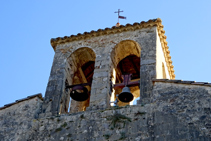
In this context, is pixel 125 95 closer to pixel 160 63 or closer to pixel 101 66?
pixel 101 66

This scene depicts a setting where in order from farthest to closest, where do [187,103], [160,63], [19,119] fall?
1. [160,63]
2. [19,119]
3. [187,103]

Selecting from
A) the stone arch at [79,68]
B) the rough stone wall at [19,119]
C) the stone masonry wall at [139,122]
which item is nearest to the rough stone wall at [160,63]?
the stone masonry wall at [139,122]

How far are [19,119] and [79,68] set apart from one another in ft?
8.43

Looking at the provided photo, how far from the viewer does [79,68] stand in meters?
12.4

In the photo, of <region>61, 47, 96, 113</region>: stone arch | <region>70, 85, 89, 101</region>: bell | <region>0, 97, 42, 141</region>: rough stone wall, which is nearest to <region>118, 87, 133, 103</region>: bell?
<region>70, 85, 89, 101</region>: bell

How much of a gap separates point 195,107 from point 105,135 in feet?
6.05

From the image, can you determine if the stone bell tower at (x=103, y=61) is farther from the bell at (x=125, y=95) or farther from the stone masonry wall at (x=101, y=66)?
the bell at (x=125, y=95)

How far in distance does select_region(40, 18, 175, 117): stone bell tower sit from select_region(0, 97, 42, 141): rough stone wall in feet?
0.79

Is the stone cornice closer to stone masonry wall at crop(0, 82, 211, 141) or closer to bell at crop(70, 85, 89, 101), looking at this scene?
bell at crop(70, 85, 89, 101)

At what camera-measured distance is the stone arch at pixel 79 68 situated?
11.9 m

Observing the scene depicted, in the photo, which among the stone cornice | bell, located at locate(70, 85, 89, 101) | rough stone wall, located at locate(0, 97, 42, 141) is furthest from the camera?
the stone cornice

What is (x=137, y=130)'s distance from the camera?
365 inches

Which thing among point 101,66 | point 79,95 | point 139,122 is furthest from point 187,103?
point 79,95

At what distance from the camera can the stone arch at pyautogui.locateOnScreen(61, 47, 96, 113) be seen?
1187 centimetres
